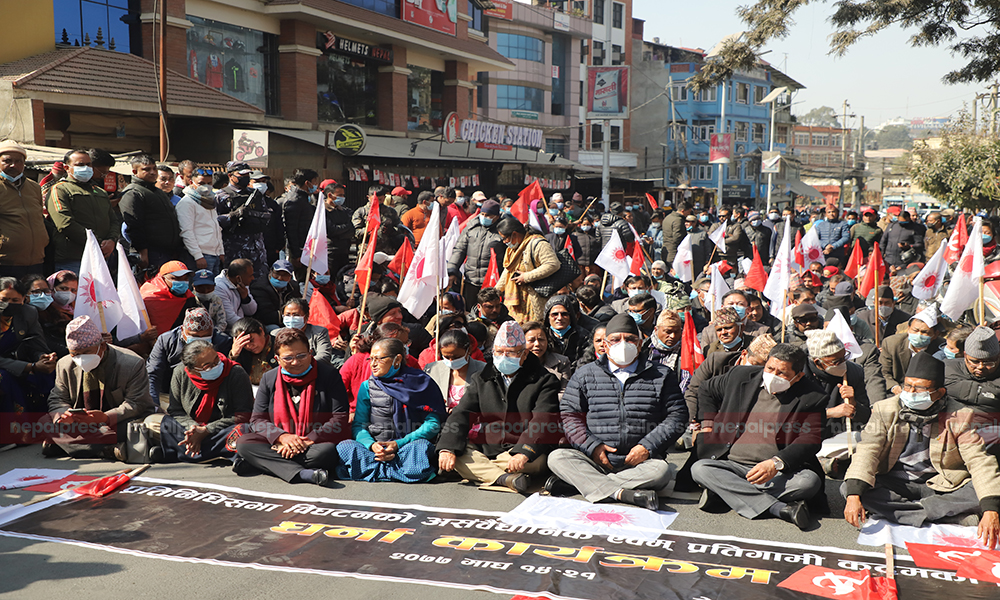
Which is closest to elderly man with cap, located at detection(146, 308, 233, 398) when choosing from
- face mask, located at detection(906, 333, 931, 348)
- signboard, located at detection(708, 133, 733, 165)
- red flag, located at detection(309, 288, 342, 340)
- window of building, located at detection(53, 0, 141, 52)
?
red flag, located at detection(309, 288, 342, 340)

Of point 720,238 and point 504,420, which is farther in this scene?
point 720,238

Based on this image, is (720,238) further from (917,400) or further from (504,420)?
(917,400)

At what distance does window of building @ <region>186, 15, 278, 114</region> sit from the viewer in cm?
2116

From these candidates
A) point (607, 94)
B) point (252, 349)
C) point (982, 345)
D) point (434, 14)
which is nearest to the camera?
point (982, 345)

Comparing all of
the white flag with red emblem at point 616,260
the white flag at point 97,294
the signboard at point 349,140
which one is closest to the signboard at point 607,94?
the signboard at point 349,140

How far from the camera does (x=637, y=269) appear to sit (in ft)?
38.4

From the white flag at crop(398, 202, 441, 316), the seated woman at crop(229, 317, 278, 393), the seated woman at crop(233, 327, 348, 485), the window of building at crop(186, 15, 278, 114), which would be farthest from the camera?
the window of building at crop(186, 15, 278, 114)

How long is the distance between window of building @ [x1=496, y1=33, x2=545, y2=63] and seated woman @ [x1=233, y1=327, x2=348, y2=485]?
140 ft

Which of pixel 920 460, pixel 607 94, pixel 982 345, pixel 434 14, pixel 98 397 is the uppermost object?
pixel 434 14

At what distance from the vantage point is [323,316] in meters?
9.18

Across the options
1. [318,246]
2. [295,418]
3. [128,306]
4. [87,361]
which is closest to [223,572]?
[295,418]

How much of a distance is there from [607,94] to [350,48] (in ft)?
50.0

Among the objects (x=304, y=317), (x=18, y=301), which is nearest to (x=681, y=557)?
(x=304, y=317)

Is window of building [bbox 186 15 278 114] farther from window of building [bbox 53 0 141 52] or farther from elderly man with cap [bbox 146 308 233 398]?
elderly man with cap [bbox 146 308 233 398]
